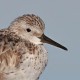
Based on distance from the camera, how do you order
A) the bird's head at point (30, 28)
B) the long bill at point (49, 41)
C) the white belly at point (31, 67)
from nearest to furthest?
1. the white belly at point (31, 67)
2. the bird's head at point (30, 28)
3. the long bill at point (49, 41)

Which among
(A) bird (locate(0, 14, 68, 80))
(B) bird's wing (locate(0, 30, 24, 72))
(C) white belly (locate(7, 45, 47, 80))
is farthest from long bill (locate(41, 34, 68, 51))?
(B) bird's wing (locate(0, 30, 24, 72))

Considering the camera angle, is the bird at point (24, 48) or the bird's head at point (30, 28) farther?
the bird's head at point (30, 28)

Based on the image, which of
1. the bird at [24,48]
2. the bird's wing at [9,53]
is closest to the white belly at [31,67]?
the bird at [24,48]

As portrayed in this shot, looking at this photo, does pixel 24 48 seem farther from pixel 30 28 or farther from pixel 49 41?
pixel 49 41

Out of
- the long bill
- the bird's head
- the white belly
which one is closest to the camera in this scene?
the white belly

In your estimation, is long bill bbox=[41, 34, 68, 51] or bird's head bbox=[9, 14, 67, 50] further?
long bill bbox=[41, 34, 68, 51]

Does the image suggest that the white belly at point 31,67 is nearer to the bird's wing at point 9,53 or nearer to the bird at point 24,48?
the bird at point 24,48

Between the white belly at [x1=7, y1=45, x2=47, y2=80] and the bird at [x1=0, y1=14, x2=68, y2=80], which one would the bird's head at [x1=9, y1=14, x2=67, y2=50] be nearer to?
the bird at [x1=0, y1=14, x2=68, y2=80]
